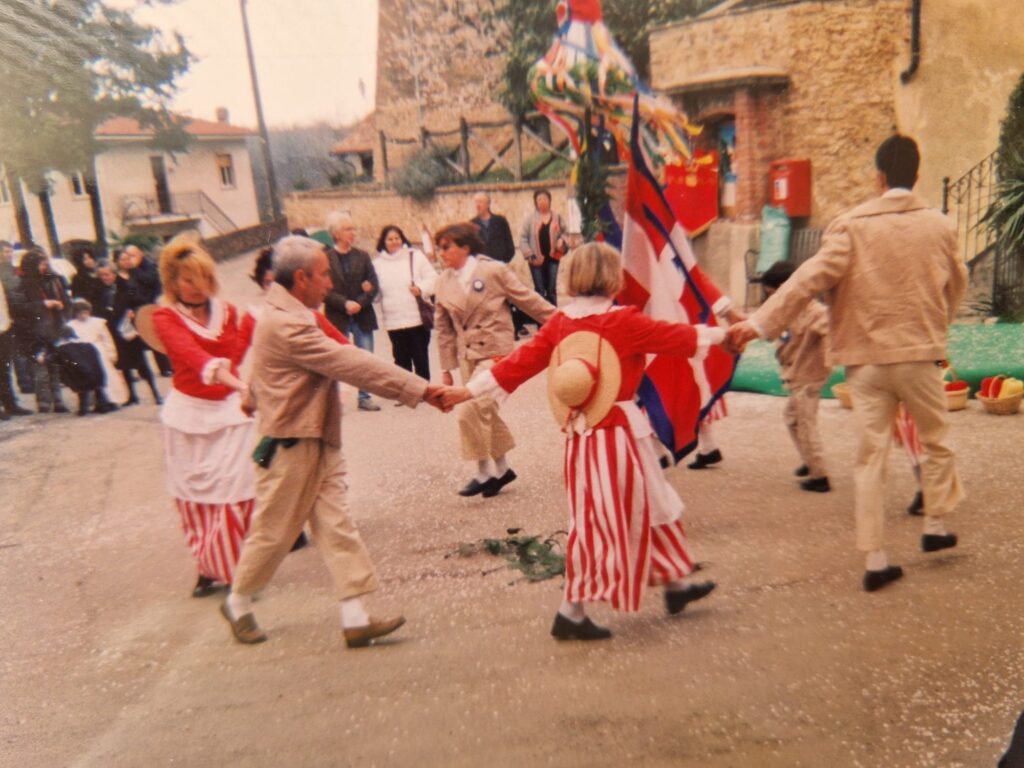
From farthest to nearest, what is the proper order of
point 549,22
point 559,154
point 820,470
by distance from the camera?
point 559,154 → point 549,22 → point 820,470

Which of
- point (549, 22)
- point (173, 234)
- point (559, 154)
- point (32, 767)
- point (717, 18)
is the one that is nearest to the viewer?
point (32, 767)

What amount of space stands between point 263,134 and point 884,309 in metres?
2.87

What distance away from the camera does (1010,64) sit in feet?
17.5

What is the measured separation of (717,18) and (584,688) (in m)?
10.7

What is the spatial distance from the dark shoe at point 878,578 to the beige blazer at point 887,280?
0.82 metres

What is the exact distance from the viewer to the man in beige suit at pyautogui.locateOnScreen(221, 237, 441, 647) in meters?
3.43

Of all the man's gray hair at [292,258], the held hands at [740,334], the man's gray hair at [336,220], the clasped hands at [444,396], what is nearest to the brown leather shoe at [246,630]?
the clasped hands at [444,396]

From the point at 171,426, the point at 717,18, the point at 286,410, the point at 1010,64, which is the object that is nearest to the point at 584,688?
the point at 286,410

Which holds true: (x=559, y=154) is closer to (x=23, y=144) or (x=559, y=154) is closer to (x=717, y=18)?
(x=717, y=18)

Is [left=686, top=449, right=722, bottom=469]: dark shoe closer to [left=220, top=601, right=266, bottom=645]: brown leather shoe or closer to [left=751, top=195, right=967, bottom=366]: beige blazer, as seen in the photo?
[left=751, top=195, right=967, bottom=366]: beige blazer

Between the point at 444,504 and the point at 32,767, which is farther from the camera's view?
the point at 444,504

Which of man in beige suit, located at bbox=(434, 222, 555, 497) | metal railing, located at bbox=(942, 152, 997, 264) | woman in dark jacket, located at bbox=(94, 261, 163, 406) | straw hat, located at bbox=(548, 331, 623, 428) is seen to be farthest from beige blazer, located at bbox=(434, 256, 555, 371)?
metal railing, located at bbox=(942, 152, 997, 264)

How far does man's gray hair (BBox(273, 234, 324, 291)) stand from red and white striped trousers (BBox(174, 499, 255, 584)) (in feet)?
4.00

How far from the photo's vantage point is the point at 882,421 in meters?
3.67
